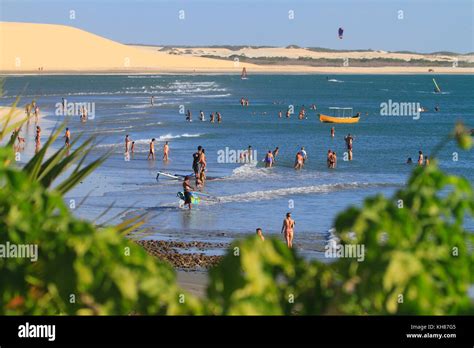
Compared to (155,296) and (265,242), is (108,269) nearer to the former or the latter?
(155,296)

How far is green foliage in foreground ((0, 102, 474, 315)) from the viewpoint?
271cm

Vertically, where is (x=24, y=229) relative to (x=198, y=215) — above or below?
above

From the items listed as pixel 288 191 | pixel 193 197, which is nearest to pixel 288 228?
pixel 193 197

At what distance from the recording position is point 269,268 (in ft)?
9.16

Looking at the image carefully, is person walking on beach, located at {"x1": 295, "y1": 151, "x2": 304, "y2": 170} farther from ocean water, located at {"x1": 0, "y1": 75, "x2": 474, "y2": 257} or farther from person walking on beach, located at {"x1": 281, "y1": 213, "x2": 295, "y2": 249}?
person walking on beach, located at {"x1": 281, "y1": 213, "x2": 295, "y2": 249}

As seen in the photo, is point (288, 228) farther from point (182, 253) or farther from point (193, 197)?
point (193, 197)

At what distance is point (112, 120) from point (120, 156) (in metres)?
21.8
